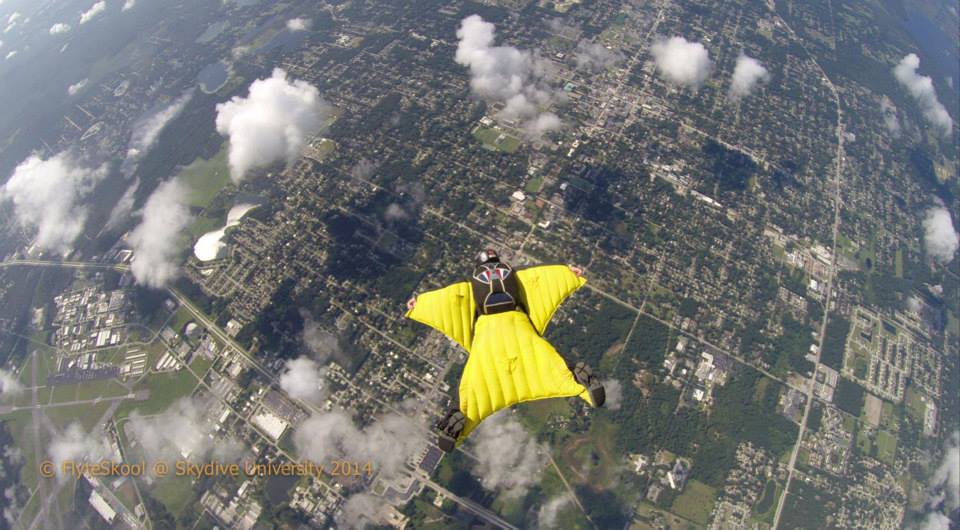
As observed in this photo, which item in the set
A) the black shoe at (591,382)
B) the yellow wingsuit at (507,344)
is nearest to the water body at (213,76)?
the yellow wingsuit at (507,344)

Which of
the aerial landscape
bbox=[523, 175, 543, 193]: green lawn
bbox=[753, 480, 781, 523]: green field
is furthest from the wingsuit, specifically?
bbox=[523, 175, 543, 193]: green lawn

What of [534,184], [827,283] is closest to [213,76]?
[534,184]

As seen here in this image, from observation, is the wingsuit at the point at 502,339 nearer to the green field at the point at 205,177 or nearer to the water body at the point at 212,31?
the green field at the point at 205,177

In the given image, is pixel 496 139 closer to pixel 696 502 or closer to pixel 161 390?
pixel 696 502

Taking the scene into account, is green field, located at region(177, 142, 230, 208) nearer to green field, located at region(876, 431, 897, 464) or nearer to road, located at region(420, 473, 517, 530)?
road, located at region(420, 473, 517, 530)

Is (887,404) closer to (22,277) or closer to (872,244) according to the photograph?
(872,244)
